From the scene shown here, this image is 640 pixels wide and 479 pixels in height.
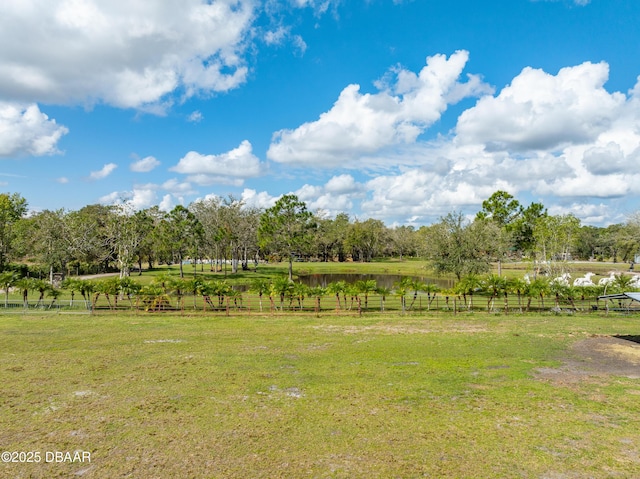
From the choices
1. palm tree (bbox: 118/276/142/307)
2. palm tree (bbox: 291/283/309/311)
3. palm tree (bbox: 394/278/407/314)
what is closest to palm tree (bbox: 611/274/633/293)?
palm tree (bbox: 394/278/407/314)

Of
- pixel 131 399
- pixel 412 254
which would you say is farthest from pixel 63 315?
pixel 412 254

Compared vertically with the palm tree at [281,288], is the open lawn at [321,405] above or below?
below

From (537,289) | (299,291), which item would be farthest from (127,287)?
(537,289)

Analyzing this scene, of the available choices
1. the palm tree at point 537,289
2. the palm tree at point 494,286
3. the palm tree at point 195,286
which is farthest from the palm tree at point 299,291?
the palm tree at point 537,289

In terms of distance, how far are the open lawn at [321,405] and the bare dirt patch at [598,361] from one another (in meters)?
0.10

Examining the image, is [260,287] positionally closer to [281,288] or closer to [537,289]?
[281,288]

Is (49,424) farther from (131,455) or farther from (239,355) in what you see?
(239,355)

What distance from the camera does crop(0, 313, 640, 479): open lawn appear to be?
770cm

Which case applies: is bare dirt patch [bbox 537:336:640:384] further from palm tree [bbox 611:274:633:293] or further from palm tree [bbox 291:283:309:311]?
palm tree [bbox 291:283:309:311]

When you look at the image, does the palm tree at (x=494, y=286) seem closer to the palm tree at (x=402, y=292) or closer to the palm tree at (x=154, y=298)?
the palm tree at (x=402, y=292)

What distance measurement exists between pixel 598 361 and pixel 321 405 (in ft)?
37.5

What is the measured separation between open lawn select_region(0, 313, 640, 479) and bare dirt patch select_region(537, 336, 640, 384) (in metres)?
0.10

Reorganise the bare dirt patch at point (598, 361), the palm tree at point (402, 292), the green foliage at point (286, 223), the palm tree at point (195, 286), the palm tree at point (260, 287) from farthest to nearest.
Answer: the green foliage at point (286, 223), the palm tree at point (260, 287), the palm tree at point (195, 286), the palm tree at point (402, 292), the bare dirt patch at point (598, 361)

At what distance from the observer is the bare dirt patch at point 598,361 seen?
13250 mm
